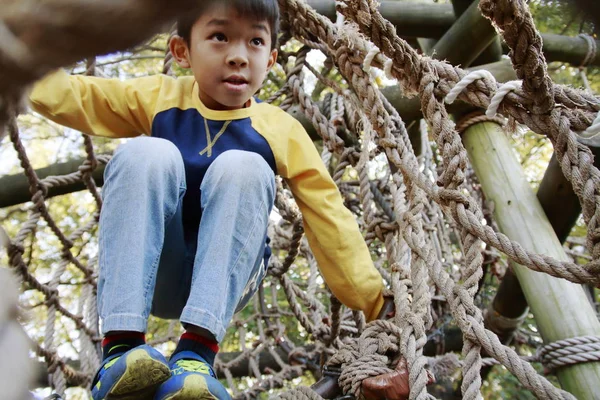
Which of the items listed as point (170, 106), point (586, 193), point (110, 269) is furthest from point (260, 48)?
point (586, 193)

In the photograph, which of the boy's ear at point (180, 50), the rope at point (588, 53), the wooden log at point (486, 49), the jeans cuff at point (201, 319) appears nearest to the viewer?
the jeans cuff at point (201, 319)

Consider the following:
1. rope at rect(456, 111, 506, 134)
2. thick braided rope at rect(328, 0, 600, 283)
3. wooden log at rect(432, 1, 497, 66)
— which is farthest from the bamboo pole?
thick braided rope at rect(328, 0, 600, 283)

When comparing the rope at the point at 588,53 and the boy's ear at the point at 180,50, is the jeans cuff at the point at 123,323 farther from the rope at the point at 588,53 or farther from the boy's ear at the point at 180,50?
the rope at the point at 588,53

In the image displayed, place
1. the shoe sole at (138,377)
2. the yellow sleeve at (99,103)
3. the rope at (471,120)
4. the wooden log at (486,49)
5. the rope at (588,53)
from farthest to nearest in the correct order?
the rope at (588,53) → the wooden log at (486,49) → the rope at (471,120) → the yellow sleeve at (99,103) → the shoe sole at (138,377)

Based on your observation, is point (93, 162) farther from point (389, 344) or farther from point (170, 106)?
point (389, 344)

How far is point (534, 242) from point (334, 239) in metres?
0.58

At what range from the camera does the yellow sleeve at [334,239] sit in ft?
3.20

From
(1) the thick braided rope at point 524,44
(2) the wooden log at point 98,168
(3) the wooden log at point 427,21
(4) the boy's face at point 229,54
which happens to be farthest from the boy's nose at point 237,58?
(3) the wooden log at point 427,21

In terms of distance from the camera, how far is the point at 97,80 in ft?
3.29

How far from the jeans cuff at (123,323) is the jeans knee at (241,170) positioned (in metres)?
0.22

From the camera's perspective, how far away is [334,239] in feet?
3.20

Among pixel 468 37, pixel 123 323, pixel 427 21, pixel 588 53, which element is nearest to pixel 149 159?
pixel 123 323

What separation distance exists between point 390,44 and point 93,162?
0.95 m

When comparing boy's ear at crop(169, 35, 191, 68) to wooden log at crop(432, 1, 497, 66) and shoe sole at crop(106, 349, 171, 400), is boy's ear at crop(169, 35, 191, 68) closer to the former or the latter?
shoe sole at crop(106, 349, 171, 400)
